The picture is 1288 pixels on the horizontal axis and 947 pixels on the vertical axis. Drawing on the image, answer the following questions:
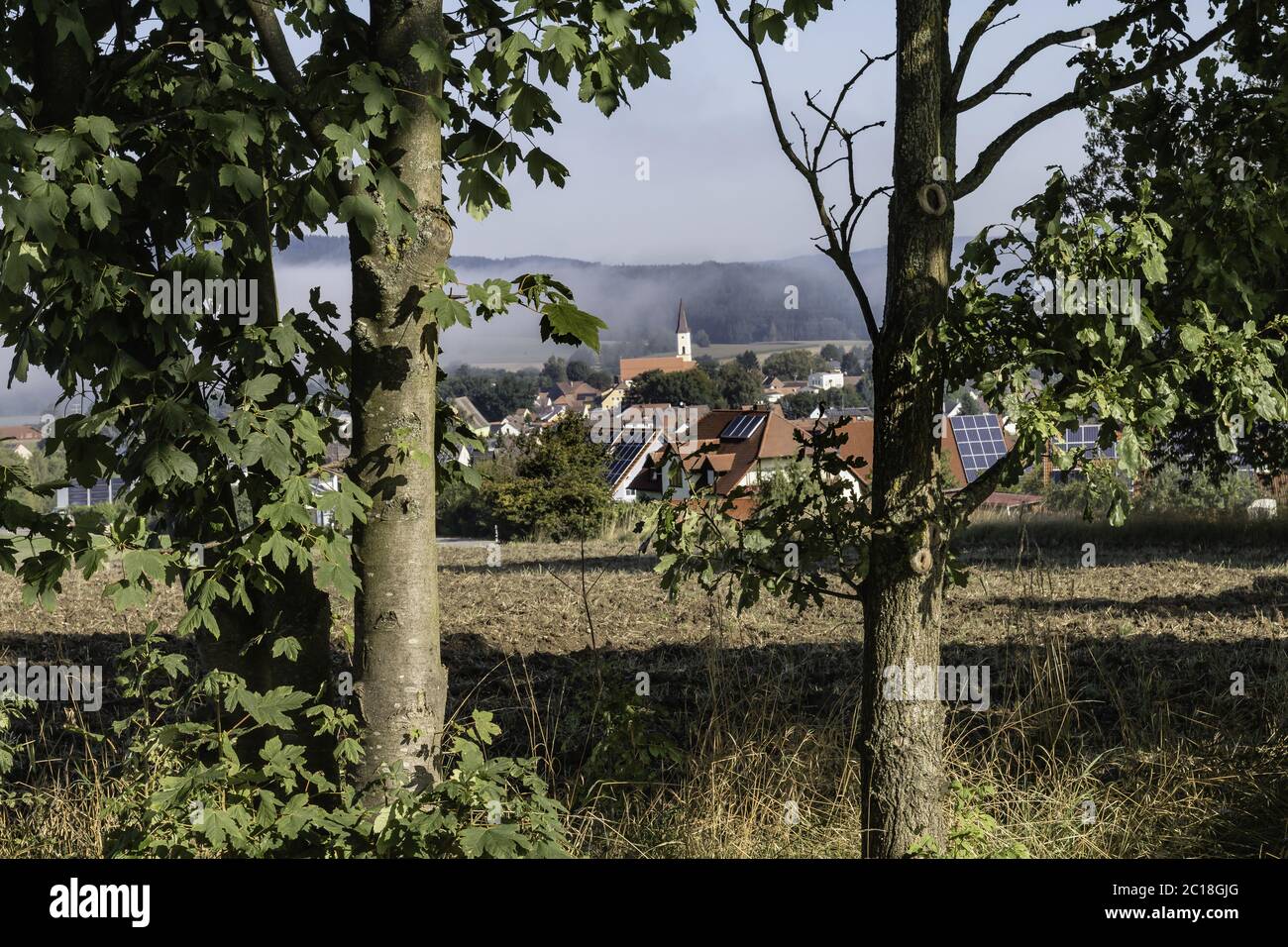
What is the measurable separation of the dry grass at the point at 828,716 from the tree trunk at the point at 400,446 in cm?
56

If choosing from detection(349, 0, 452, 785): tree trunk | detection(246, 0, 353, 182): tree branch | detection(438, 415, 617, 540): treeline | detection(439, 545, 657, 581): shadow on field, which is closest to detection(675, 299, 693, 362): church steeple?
detection(438, 415, 617, 540): treeline

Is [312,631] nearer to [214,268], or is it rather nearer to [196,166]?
[214,268]

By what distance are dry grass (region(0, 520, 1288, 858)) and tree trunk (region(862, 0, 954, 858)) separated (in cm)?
37

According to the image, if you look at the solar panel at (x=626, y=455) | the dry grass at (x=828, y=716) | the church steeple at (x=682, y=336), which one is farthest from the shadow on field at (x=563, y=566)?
the church steeple at (x=682, y=336)

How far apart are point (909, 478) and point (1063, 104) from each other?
1.36m

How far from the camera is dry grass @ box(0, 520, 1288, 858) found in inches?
166

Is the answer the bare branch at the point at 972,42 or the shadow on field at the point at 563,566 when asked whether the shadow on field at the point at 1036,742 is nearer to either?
the bare branch at the point at 972,42

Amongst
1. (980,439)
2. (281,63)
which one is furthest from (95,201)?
(980,439)

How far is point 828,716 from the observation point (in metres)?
6.18

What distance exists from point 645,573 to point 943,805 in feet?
34.2

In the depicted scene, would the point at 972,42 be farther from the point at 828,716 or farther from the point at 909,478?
the point at 828,716

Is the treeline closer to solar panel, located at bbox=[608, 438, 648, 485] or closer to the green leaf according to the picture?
solar panel, located at bbox=[608, 438, 648, 485]

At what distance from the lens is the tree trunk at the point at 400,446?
147 inches

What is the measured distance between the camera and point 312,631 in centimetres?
450
